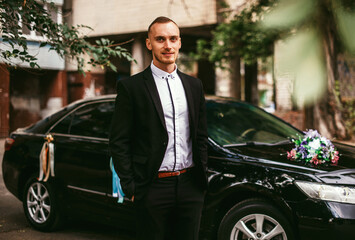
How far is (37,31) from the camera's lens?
4.88 meters

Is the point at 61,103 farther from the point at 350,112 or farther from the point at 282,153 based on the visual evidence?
the point at 282,153

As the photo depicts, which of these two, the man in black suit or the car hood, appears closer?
the man in black suit

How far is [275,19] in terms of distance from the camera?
7.27 m

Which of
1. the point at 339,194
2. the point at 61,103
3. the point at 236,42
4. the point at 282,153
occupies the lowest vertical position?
the point at 339,194

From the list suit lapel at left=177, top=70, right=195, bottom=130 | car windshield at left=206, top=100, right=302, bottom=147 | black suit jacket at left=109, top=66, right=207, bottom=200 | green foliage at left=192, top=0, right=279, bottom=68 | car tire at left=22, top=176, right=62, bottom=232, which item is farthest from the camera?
green foliage at left=192, top=0, right=279, bottom=68

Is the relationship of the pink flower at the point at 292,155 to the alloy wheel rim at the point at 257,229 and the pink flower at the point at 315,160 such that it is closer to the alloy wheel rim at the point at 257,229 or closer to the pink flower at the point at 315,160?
the pink flower at the point at 315,160

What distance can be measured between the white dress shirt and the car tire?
2822 mm

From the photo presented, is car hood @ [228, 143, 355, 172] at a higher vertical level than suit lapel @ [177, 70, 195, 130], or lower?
lower

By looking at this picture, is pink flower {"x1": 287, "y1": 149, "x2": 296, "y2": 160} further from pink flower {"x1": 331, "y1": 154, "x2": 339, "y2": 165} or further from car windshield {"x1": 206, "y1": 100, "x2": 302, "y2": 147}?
car windshield {"x1": 206, "y1": 100, "x2": 302, "y2": 147}

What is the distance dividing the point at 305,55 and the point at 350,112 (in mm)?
4531

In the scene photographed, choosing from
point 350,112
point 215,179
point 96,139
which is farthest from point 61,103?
point 215,179

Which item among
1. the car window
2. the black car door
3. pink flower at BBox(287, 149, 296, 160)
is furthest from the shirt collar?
the car window

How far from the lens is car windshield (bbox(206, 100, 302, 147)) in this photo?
4.46 metres

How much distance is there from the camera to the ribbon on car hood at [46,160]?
5168 millimetres
